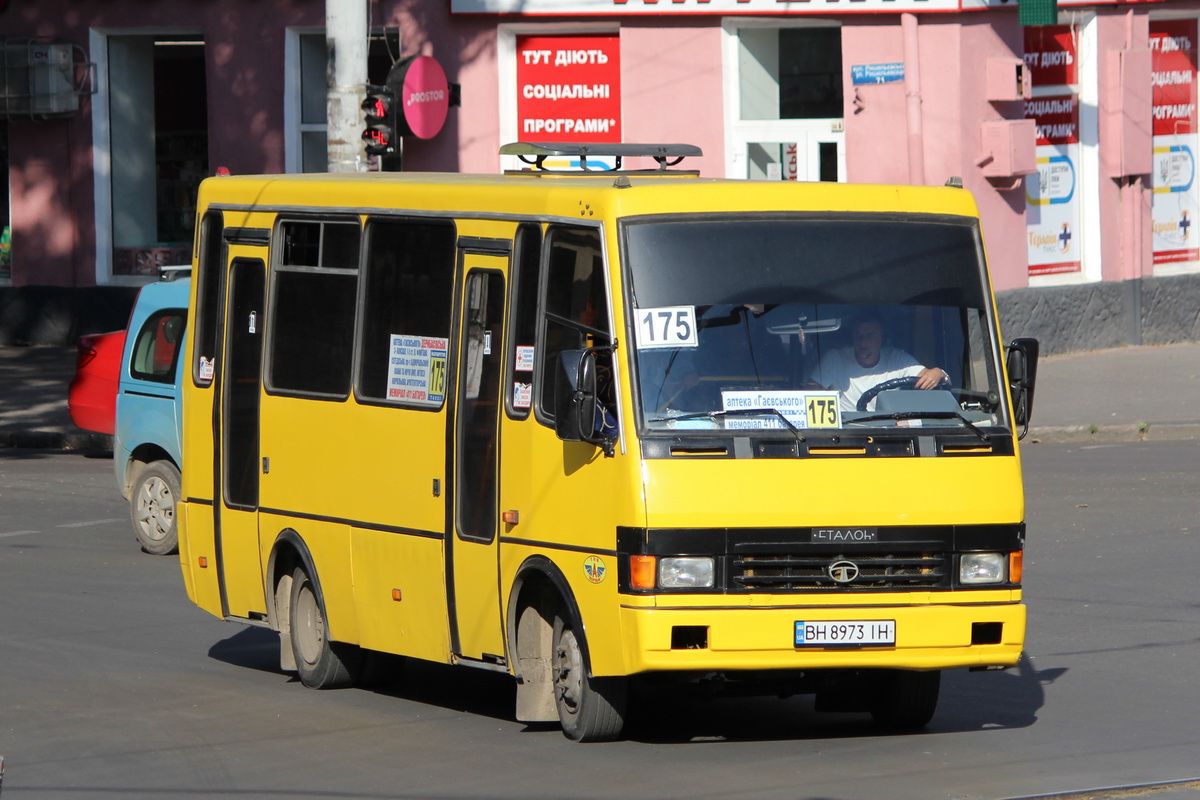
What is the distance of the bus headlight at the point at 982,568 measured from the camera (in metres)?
7.91

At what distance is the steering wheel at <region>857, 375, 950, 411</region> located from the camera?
8062 millimetres

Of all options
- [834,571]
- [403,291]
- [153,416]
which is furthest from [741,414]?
[153,416]

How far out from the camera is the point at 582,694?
8109 mm

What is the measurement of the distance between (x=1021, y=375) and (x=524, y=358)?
2.01m

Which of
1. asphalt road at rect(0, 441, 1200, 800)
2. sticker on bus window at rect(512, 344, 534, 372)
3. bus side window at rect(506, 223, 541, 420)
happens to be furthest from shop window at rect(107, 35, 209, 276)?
sticker on bus window at rect(512, 344, 534, 372)

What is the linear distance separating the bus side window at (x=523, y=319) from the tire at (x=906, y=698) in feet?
6.05

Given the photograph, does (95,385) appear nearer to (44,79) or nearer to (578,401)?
(44,79)

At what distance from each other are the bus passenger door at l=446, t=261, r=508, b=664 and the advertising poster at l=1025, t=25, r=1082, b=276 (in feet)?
54.5

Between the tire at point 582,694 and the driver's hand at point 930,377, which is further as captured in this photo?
the driver's hand at point 930,377

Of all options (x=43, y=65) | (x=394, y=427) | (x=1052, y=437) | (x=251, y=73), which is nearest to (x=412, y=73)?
(x=251, y=73)

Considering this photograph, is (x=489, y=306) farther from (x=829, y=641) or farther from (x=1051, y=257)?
(x=1051, y=257)

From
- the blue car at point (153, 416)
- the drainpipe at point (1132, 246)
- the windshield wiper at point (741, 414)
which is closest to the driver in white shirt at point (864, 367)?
the windshield wiper at point (741, 414)

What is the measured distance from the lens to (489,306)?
8805 mm

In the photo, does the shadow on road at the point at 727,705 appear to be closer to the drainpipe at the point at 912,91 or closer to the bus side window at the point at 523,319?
the bus side window at the point at 523,319
